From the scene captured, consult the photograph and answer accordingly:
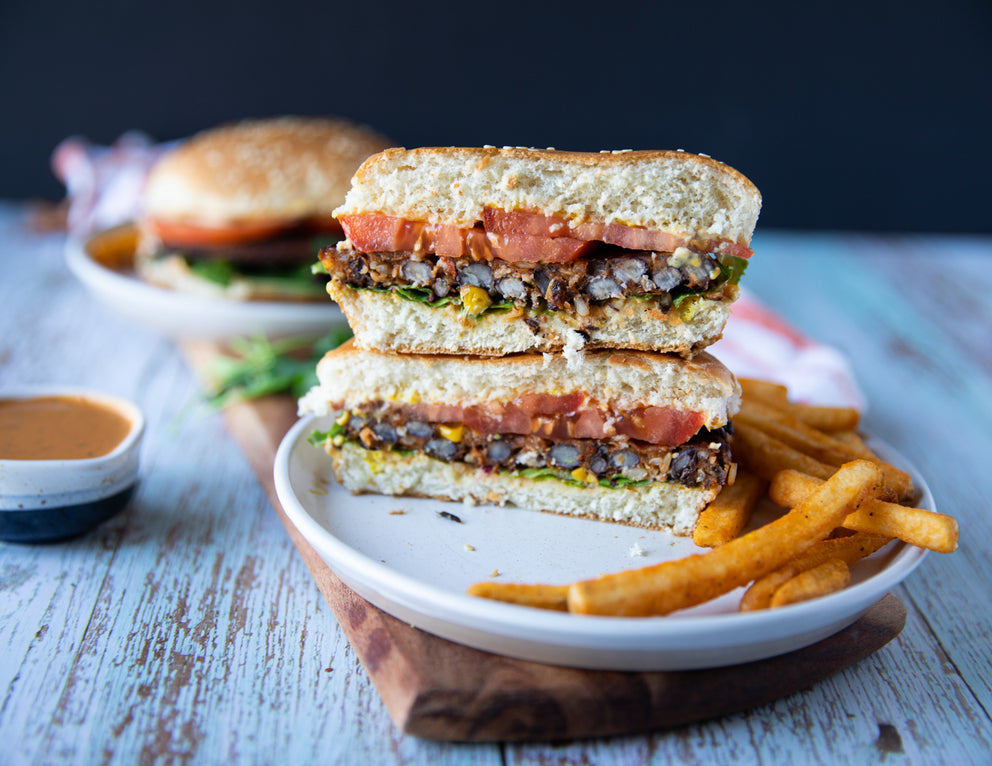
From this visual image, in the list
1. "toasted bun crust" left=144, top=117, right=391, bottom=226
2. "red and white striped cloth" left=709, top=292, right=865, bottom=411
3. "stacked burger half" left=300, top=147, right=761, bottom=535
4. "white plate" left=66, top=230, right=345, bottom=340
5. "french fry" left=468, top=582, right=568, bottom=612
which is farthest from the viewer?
"toasted bun crust" left=144, top=117, right=391, bottom=226

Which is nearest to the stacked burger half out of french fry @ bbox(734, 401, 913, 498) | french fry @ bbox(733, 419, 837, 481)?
french fry @ bbox(733, 419, 837, 481)

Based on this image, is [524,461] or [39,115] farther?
[39,115]

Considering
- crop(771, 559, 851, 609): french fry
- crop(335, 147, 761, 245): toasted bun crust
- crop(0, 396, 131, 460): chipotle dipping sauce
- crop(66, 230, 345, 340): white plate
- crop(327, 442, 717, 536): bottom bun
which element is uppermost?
crop(335, 147, 761, 245): toasted bun crust

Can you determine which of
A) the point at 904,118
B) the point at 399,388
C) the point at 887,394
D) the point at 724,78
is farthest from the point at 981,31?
the point at 399,388

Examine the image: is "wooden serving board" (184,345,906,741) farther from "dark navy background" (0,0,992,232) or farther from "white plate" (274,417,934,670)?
"dark navy background" (0,0,992,232)

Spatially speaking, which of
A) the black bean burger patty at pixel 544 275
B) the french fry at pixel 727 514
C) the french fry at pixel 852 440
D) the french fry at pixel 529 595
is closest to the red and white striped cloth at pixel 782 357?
the french fry at pixel 852 440

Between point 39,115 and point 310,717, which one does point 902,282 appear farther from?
point 39,115

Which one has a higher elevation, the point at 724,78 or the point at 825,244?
the point at 724,78
